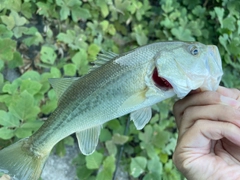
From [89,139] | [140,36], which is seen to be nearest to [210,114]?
[89,139]

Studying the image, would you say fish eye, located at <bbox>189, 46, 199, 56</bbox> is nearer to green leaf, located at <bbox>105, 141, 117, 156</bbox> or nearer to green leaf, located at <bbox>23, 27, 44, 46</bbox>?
green leaf, located at <bbox>105, 141, 117, 156</bbox>

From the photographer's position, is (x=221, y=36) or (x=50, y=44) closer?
(x=50, y=44)

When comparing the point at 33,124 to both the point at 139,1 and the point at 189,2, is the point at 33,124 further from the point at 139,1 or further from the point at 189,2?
the point at 189,2

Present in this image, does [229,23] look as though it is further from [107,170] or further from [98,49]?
[107,170]

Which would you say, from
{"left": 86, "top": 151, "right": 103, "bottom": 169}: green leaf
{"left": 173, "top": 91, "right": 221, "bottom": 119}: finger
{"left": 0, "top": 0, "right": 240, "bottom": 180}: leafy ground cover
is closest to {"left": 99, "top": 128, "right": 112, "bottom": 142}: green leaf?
{"left": 0, "top": 0, "right": 240, "bottom": 180}: leafy ground cover

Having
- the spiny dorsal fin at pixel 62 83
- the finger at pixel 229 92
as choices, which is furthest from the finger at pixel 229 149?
the spiny dorsal fin at pixel 62 83

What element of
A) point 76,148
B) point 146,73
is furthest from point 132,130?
point 146,73
